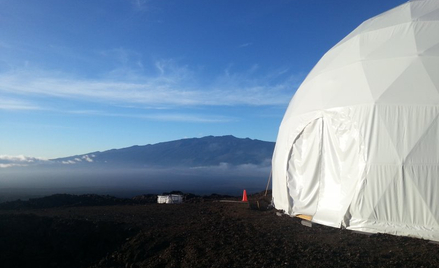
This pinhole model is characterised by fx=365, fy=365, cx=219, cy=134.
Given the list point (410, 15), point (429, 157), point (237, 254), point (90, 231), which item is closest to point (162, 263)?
point (237, 254)

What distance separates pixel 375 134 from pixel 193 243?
5814mm

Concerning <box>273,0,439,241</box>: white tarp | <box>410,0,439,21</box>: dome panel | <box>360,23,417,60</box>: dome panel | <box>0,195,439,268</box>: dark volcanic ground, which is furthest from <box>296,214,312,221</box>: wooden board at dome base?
<box>410,0,439,21</box>: dome panel

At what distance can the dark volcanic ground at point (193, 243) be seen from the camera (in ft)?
26.0

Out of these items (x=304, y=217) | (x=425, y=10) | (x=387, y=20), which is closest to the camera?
(x=425, y=10)

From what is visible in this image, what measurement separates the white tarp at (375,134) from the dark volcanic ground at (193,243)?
0.70 m

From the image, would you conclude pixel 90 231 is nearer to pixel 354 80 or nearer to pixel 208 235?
pixel 208 235

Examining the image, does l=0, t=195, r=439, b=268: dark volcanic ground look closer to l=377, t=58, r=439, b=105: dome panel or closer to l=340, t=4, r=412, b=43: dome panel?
l=377, t=58, r=439, b=105: dome panel

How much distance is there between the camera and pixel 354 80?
11484mm

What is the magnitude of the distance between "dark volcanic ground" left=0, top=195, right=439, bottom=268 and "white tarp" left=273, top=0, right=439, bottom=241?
70 centimetres

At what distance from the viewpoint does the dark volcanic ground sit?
7.91m

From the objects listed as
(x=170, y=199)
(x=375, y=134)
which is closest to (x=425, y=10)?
(x=375, y=134)

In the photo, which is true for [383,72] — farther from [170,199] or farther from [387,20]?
[170,199]

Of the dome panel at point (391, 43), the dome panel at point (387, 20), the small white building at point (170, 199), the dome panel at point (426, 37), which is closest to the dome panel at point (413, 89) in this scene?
the dome panel at point (426, 37)

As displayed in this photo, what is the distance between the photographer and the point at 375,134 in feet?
33.4
